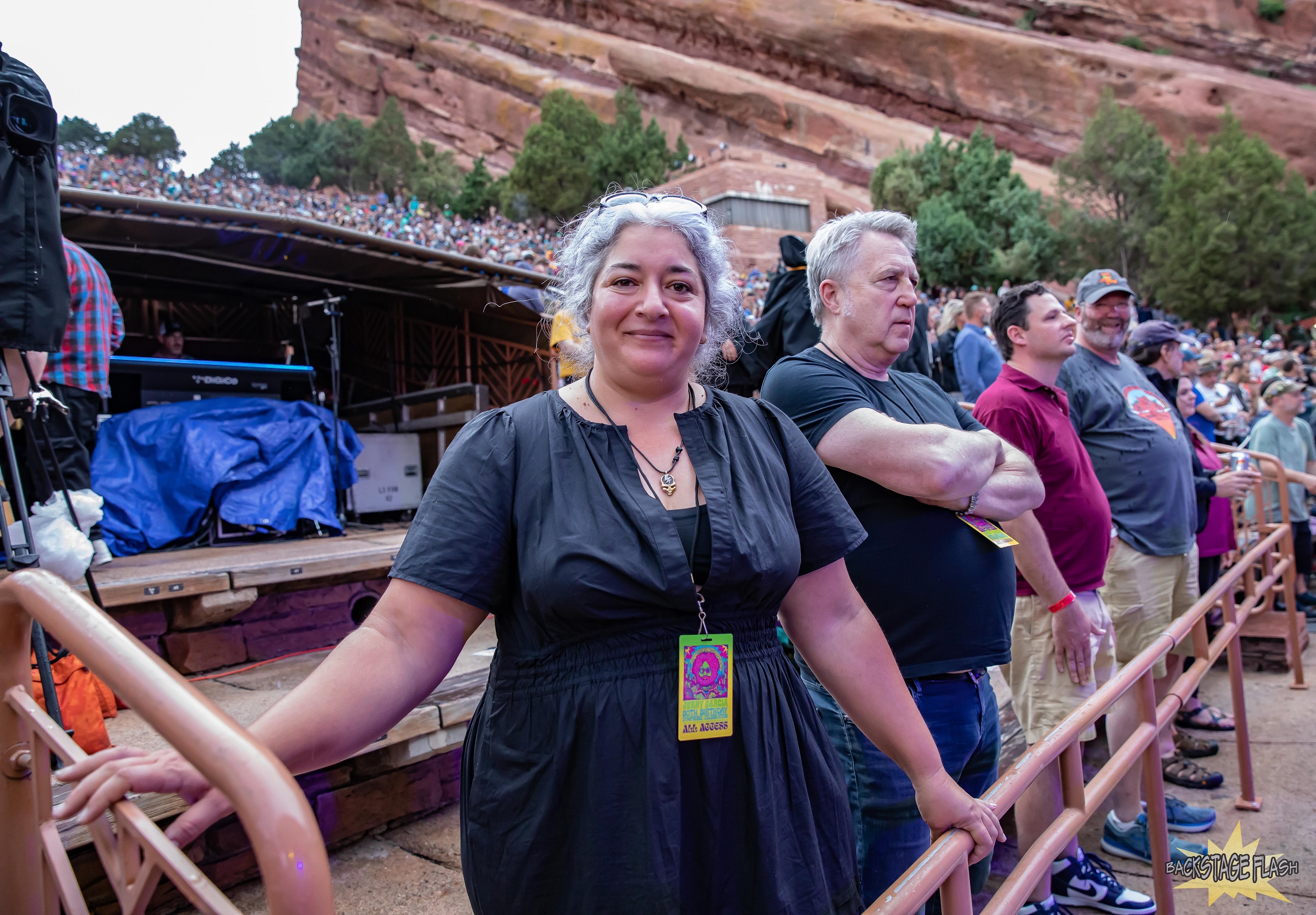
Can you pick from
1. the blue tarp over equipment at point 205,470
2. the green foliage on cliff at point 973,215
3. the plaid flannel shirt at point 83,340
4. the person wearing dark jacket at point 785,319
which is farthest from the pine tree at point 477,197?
the plaid flannel shirt at point 83,340

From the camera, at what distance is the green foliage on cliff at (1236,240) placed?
31.2 m

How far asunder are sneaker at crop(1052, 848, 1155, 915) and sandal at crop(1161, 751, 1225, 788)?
1215 mm

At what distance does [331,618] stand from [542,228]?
1373 inches

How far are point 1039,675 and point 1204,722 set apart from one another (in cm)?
248

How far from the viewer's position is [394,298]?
1008cm

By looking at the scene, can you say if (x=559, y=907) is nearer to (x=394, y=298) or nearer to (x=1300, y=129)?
(x=394, y=298)

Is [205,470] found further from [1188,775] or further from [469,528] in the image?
[1188,775]

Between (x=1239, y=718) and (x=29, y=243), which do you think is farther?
(x=1239, y=718)

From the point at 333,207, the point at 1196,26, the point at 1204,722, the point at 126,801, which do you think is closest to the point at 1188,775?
the point at 1204,722

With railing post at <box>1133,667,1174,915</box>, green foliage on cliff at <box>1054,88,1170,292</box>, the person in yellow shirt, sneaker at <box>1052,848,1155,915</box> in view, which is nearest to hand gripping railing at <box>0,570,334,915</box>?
the person in yellow shirt

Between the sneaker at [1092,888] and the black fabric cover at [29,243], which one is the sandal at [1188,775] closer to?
the sneaker at [1092,888]

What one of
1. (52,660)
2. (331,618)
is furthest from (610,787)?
(331,618)

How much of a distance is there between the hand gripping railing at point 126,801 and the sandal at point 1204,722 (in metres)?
4.98

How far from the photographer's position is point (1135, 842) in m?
3.35
